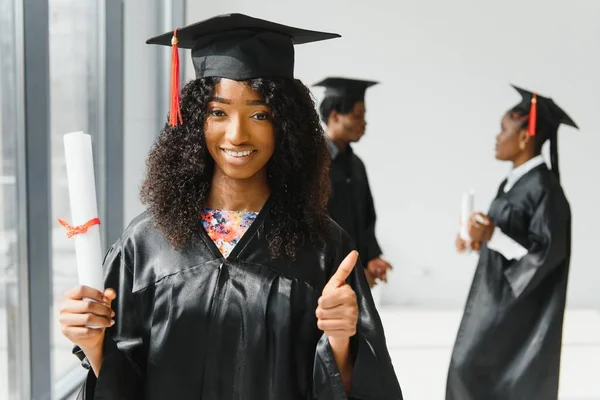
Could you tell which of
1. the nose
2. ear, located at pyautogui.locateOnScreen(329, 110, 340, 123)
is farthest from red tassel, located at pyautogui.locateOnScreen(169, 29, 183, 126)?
ear, located at pyautogui.locateOnScreen(329, 110, 340, 123)

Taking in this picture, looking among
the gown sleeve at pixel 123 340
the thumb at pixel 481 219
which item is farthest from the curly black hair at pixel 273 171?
the thumb at pixel 481 219

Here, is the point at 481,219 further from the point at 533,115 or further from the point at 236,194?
the point at 236,194

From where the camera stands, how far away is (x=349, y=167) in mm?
3393

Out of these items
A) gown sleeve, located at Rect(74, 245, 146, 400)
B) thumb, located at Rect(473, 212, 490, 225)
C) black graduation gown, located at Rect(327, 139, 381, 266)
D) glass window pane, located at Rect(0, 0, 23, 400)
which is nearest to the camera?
gown sleeve, located at Rect(74, 245, 146, 400)

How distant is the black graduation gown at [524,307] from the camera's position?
118 inches

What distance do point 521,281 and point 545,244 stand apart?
19 centimetres

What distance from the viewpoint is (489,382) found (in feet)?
10.1

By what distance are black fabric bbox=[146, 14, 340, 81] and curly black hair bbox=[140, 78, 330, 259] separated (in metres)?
0.02

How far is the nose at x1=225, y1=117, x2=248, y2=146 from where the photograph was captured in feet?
4.22

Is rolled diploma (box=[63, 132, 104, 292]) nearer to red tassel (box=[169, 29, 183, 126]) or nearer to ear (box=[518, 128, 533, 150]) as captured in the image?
red tassel (box=[169, 29, 183, 126])

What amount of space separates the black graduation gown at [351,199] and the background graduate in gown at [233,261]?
1940 millimetres

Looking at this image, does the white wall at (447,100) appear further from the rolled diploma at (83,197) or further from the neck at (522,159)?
the rolled diploma at (83,197)

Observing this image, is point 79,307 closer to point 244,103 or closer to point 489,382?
point 244,103

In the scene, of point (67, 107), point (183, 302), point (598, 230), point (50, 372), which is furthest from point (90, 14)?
point (598, 230)
